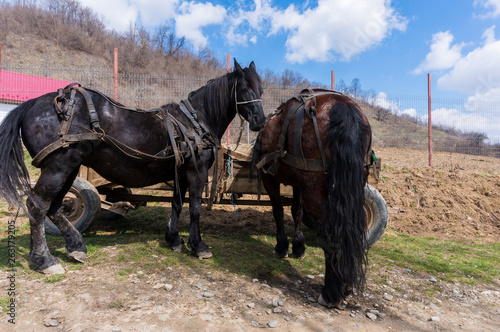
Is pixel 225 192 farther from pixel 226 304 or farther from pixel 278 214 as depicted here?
pixel 226 304

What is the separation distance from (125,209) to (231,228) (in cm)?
168

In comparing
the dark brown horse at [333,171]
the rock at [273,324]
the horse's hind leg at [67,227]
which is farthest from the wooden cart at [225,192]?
the rock at [273,324]

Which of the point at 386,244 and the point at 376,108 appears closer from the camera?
the point at 386,244

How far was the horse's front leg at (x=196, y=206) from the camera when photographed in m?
3.36

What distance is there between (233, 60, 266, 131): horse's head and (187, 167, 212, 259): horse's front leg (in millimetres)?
807

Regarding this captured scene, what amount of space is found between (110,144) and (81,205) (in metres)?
1.46

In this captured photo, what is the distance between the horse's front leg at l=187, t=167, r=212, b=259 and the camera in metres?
3.36

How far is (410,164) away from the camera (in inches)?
308

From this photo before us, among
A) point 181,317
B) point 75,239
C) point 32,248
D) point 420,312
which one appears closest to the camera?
point 181,317

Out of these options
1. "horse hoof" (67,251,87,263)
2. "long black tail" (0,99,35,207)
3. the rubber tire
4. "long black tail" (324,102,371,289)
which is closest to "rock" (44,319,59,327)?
"horse hoof" (67,251,87,263)

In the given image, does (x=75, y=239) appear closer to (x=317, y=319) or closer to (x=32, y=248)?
(x=32, y=248)

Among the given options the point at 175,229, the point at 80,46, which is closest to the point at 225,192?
the point at 175,229

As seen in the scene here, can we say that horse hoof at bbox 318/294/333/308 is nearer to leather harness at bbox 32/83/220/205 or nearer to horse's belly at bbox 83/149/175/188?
leather harness at bbox 32/83/220/205

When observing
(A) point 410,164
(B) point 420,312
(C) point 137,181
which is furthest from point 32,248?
(A) point 410,164
